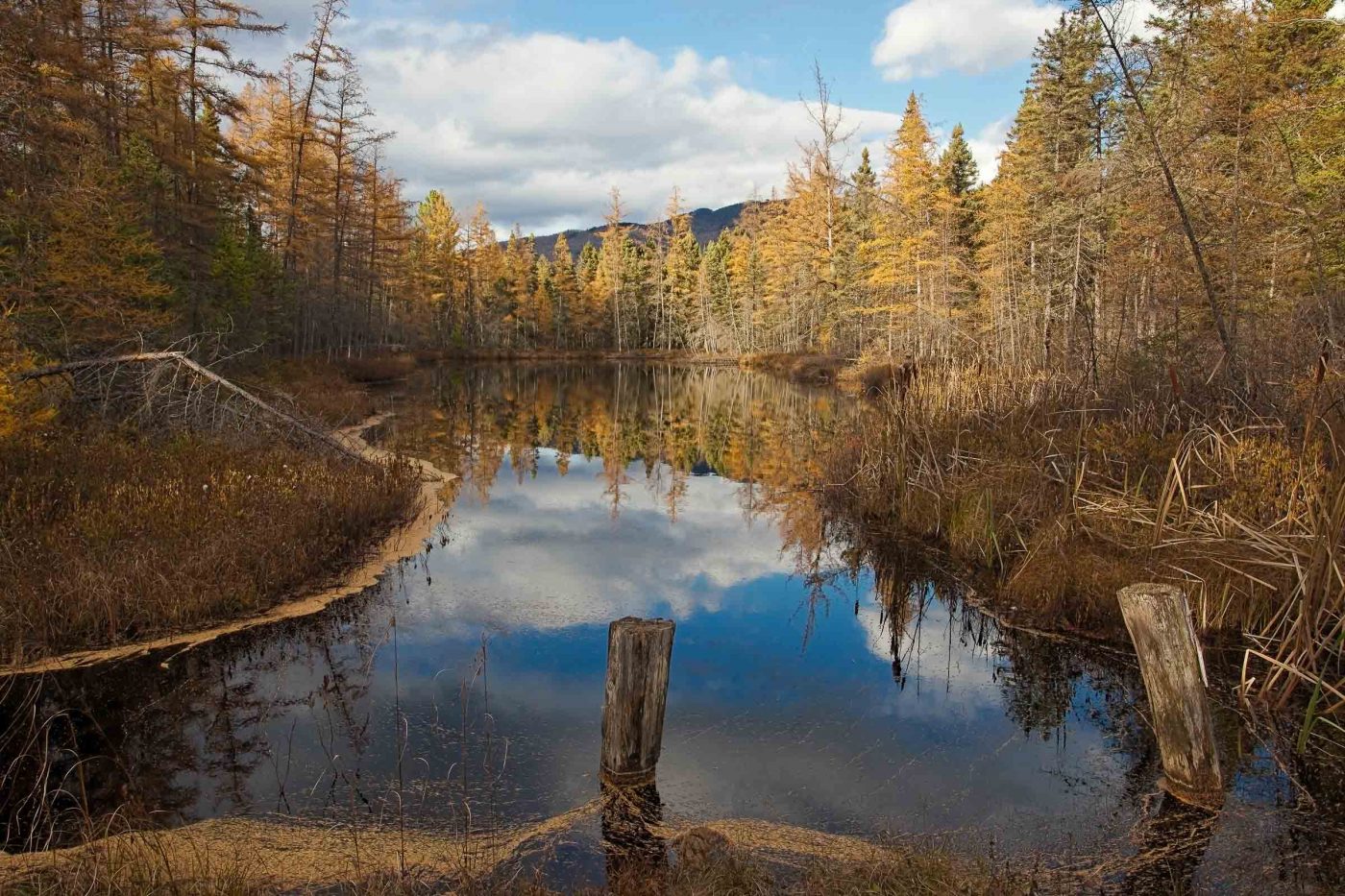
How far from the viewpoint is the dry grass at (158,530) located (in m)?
6.91

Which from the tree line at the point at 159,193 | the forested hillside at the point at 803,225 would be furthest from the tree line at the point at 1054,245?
the tree line at the point at 159,193

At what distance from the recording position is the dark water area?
4664 mm

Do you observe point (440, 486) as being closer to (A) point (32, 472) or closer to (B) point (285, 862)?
(A) point (32, 472)

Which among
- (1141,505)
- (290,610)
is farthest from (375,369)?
(1141,505)

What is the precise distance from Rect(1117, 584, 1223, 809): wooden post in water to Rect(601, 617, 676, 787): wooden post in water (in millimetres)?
2846

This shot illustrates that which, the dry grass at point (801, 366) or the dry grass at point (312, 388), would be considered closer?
the dry grass at point (312, 388)

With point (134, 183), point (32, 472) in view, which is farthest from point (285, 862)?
point (134, 183)

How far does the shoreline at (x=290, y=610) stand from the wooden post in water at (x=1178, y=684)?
727cm

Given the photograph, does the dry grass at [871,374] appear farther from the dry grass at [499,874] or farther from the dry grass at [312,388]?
the dry grass at [499,874]

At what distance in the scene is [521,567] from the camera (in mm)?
10188

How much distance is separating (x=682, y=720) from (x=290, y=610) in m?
4.36

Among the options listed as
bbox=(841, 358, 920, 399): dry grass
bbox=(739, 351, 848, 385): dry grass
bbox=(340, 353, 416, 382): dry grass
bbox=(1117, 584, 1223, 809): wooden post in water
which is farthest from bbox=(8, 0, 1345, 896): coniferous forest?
bbox=(739, 351, 848, 385): dry grass

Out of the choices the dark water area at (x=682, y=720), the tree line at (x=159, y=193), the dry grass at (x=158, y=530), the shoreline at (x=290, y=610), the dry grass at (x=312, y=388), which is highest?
the tree line at (x=159, y=193)

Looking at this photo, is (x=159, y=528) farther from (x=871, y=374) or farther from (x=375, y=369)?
(x=375, y=369)
